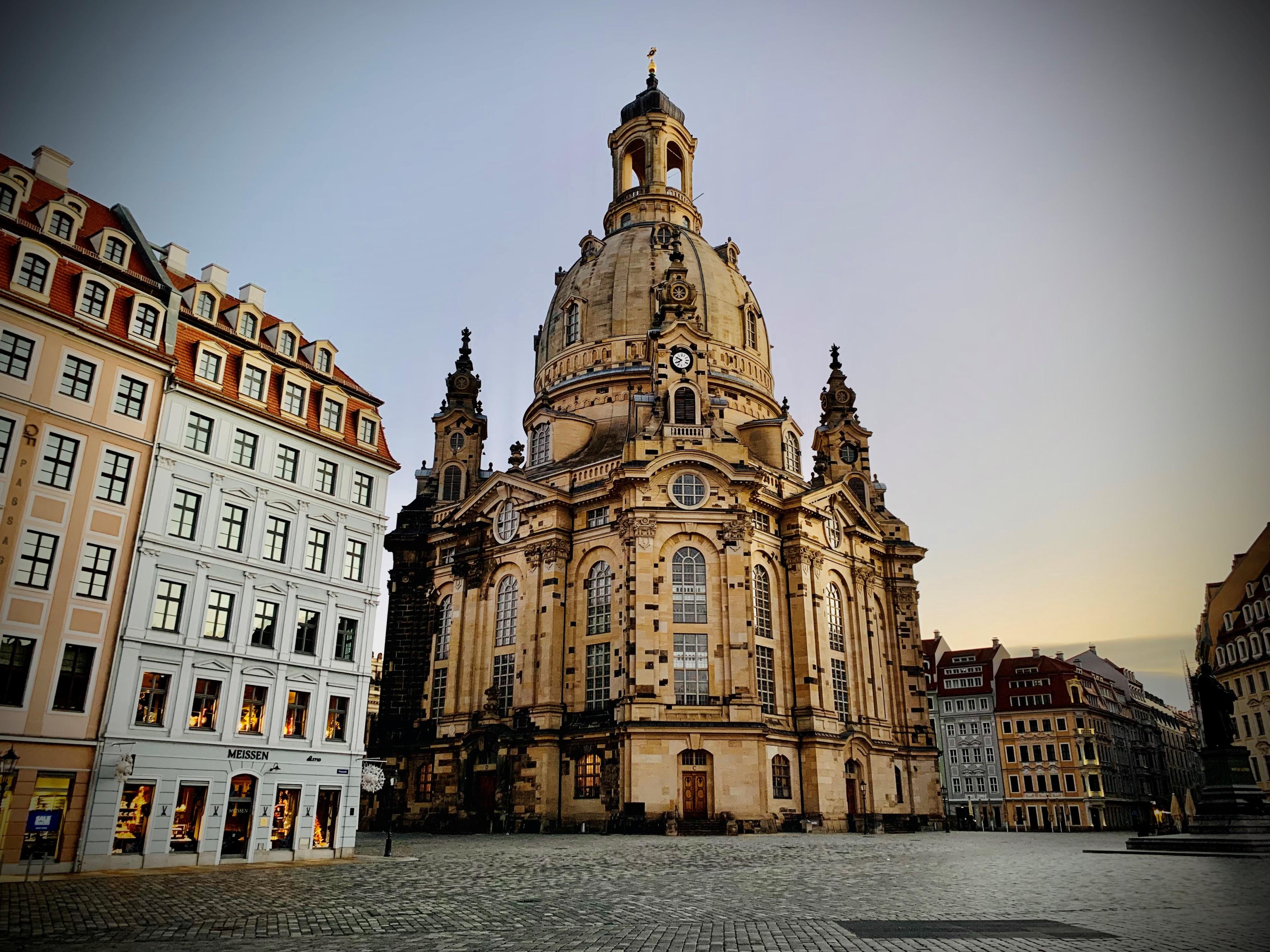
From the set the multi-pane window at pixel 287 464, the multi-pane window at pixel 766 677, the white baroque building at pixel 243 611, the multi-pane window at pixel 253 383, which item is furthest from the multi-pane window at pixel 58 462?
the multi-pane window at pixel 766 677

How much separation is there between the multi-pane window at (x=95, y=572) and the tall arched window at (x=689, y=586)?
105ft

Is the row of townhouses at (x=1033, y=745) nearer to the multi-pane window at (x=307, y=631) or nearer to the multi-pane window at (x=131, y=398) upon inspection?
the multi-pane window at (x=307, y=631)

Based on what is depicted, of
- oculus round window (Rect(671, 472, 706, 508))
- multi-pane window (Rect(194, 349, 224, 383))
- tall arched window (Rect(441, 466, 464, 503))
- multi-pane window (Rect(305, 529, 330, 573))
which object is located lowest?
multi-pane window (Rect(305, 529, 330, 573))

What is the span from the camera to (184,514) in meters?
29.2

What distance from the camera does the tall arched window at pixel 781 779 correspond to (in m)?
52.1

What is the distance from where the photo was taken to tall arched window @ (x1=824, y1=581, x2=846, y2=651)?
61312 mm

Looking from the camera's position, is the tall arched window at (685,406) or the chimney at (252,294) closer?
the chimney at (252,294)

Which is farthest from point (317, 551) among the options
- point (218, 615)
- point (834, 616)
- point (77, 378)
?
point (834, 616)

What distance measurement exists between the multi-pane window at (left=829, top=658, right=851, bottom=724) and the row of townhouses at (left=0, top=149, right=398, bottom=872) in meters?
34.6

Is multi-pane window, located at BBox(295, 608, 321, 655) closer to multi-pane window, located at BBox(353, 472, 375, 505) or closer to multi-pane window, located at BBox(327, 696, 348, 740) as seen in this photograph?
multi-pane window, located at BBox(327, 696, 348, 740)

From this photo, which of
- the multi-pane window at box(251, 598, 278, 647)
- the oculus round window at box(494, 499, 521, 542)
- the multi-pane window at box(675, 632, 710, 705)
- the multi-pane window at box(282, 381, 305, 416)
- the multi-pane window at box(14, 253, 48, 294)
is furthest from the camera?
the oculus round window at box(494, 499, 521, 542)

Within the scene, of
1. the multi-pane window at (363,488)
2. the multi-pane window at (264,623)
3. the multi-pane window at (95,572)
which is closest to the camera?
the multi-pane window at (95,572)

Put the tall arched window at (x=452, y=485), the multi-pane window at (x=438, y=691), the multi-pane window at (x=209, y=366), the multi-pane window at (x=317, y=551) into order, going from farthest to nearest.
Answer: the tall arched window at (x=452, y=485) < the multi-pane window at (x=438, y=691) < the multi-pane window at (x=317, y=551) < the multi-pane window at (x=209, y=366)

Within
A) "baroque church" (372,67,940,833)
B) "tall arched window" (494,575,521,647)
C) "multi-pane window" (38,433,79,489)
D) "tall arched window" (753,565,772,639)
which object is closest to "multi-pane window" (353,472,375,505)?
"multi-pane window" (38,433,79,489)
